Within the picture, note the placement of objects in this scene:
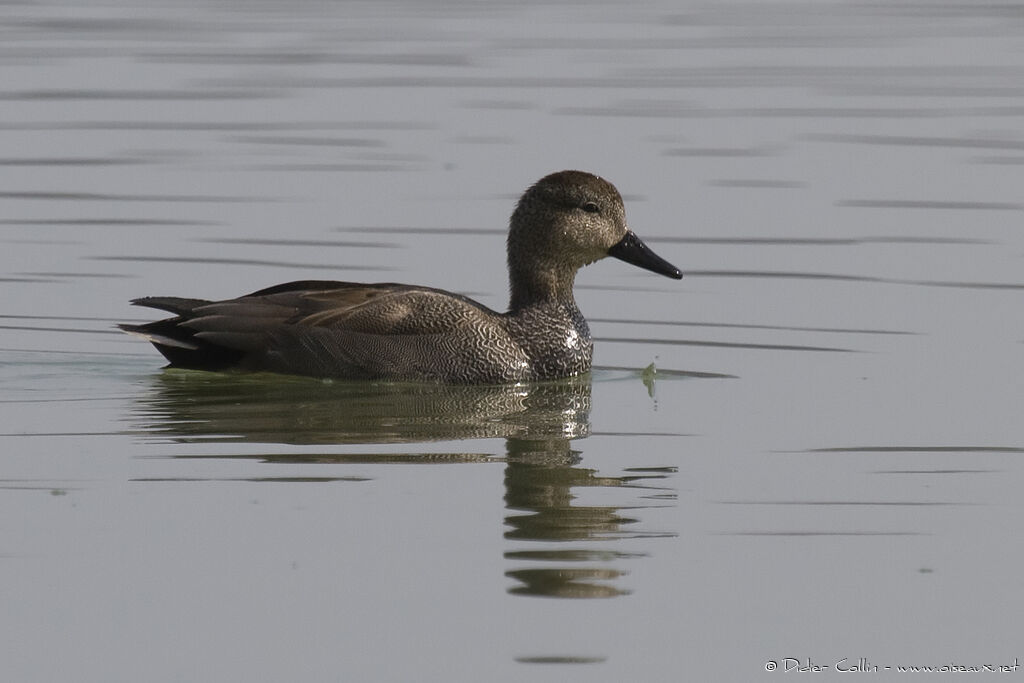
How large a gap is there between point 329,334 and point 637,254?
6.18ft

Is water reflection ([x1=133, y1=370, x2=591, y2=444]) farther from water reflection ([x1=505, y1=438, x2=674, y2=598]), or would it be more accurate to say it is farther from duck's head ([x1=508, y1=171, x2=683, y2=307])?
duck's head ([x1=508, y1=171, x2=683, y2=307])

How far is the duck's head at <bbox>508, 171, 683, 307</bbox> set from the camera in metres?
11.7

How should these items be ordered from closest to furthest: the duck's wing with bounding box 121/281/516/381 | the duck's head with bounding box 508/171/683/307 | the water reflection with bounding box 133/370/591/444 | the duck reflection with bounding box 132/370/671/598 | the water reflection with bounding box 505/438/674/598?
the water reflection with bounding box 505/438/674/598
the duck reflection with bounding box 132/370/671/598
the water reflection with bounding box 133/370/591/444
the duck's wing with bounding box 121/281/516/381
the duck's head with bounding box 508/171/683/307

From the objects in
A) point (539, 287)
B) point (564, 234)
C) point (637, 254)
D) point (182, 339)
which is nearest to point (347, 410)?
point (182, 339)

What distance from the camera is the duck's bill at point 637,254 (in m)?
11.8

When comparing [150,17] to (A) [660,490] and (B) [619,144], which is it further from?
(A) [660,490]

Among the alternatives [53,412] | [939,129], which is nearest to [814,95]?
[939,129]

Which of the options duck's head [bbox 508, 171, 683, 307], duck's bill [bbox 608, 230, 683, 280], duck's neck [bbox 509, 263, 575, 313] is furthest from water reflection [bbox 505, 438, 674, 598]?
duck's bill [bbox 608, 230, 683, 280]

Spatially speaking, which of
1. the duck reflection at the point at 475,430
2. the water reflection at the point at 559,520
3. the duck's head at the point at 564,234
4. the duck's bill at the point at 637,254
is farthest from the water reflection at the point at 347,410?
the duck's bill at the point at 637,254

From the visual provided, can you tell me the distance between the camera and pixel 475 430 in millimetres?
9664

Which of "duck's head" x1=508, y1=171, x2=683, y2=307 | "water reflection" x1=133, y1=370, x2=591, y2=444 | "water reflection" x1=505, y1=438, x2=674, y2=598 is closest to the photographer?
"water reflection" x1=505, y1=438, x2=674, y2=598

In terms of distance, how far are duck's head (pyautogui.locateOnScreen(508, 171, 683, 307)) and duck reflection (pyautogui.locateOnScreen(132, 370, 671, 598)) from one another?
74 cm

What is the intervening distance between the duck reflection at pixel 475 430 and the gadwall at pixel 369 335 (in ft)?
0.33

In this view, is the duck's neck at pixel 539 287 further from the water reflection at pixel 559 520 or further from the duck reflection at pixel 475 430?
the water reflection at pixel 559 520
